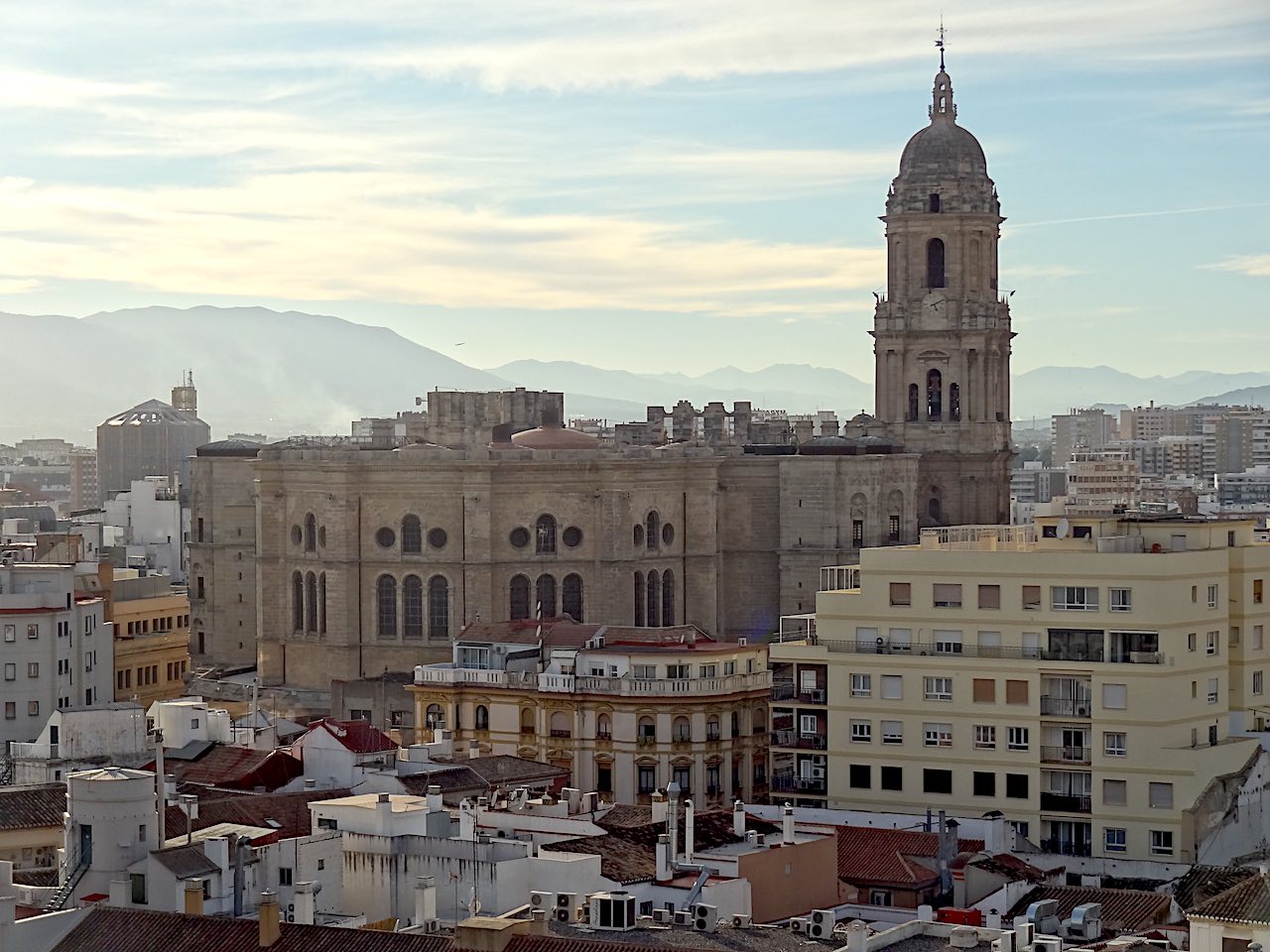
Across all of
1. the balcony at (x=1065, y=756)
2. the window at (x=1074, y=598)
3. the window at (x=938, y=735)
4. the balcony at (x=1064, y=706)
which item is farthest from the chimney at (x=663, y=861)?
the window at (x=1074, y=598)

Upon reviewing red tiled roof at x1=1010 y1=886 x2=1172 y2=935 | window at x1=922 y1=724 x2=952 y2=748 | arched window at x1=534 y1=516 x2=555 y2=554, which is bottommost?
red tiled roof at x1=1010 y1=886 x2=1172 y2=935

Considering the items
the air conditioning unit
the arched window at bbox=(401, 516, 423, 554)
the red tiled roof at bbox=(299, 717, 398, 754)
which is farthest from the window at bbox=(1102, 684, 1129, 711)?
the arched window at bbox=(401, 516, 423, 554)

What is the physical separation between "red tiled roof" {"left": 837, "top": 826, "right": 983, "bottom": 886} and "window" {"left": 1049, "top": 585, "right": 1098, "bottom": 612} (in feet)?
18.4

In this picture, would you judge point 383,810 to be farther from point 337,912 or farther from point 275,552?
point 275,552

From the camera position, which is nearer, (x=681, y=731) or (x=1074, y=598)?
(x=1074, y=598)

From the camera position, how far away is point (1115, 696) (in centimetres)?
5772

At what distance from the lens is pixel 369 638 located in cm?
9075

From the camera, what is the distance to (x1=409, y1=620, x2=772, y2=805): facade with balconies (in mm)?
68375

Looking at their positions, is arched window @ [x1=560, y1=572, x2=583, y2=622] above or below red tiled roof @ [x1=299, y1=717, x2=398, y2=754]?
above

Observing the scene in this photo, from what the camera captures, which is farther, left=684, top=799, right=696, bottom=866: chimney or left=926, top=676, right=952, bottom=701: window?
left=926, top=676, right=952, bottom=701: window

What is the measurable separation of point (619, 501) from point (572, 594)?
3.34 meters

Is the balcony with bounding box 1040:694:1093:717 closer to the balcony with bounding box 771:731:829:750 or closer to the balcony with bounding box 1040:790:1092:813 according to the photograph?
the balcony with bounding box 1040:790:1092:813

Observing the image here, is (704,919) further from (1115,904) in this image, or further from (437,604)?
(437,604)

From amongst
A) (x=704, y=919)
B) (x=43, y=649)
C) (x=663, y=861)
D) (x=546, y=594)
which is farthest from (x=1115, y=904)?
(x=546, y=594)
